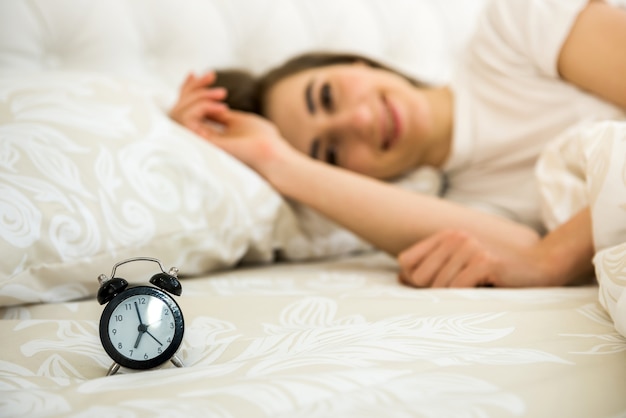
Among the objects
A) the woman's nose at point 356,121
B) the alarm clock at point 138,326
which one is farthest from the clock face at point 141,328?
the woman's nose at point 356,121

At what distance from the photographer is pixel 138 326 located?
56cm

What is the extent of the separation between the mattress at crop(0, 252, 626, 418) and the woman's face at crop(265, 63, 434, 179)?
1.91 feet

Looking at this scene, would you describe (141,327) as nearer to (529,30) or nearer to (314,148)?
(314,148)

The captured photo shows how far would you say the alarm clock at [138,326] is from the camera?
547 mm

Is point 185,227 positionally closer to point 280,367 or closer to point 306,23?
point 280,367

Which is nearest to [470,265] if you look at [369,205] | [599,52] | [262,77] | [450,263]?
[450,263]

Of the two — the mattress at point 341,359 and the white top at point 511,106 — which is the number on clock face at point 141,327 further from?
the white top at point 511,106

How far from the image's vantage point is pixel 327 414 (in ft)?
1.38

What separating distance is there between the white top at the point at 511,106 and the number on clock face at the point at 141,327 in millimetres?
873

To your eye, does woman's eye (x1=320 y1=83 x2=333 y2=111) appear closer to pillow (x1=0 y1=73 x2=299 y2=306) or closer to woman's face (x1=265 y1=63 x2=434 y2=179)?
woman's face (x1=265 y1=63 x2=434 y2=179)

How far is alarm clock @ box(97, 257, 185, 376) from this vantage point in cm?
55

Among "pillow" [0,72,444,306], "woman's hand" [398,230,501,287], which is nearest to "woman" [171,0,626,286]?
"woman's hand" [398,230,501,287]

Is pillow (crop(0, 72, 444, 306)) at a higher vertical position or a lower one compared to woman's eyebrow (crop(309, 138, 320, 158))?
higher

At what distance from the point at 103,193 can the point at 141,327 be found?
293 millimetres
